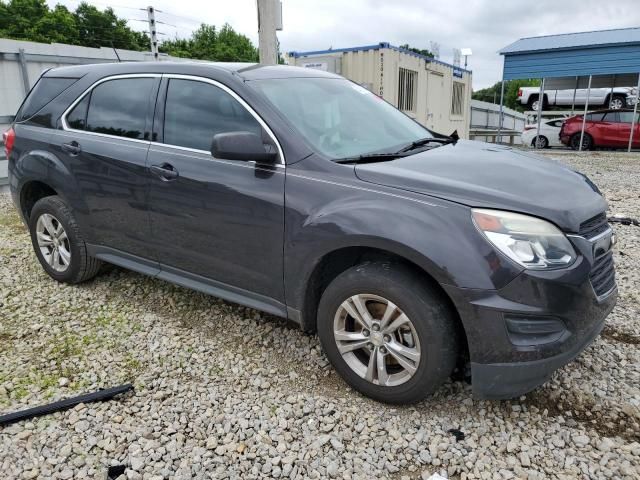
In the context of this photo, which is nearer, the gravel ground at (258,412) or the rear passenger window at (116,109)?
the gravel ground at (258,412)

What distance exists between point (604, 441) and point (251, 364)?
194 cm

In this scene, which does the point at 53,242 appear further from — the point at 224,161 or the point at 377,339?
the point at 377,339

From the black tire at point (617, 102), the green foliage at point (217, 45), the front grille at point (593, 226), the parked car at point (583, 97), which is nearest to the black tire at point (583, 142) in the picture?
the parked car at point (583, 97)

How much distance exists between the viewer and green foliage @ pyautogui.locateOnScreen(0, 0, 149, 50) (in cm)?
4359

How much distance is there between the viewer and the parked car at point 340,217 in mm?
2289

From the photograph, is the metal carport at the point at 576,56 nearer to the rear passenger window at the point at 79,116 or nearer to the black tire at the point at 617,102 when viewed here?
the black tire at the point at 617,102

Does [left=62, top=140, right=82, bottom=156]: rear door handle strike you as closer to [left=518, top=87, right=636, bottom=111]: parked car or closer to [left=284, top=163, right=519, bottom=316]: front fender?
[left=284, top=163, right=519, bottom=316]: front fender

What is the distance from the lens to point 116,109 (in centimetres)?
370

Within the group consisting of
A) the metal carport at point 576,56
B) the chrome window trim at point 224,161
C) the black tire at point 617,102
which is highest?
the metal carport at point 576,56

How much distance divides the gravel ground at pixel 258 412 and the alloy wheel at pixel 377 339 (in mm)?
214

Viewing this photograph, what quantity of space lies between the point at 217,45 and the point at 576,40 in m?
53.9

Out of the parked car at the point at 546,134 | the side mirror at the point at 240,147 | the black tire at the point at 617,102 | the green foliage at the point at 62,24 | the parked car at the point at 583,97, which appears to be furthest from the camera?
the green foliage at the point at 62,24

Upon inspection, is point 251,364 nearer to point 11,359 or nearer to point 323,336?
point 323,336

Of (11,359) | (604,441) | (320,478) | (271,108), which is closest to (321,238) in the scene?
(271,108)
